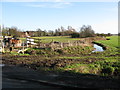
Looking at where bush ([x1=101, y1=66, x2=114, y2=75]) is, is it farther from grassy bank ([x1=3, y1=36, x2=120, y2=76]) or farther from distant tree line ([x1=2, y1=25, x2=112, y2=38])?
distant tree line ([x1=2, y1=25, x2=112, y2=38])

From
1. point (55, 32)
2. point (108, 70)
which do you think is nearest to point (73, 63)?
point (108, 70)

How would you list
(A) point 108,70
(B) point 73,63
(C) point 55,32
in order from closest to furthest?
(A) point 108,70 < (B) point 73,63 < (C) point 55,32

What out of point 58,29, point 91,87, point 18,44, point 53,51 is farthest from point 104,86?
point 58,29

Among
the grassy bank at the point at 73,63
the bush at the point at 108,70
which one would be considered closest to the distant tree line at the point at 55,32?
the grassy bank at the point at 73,63

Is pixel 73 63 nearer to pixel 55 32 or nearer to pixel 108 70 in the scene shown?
pixel 108 70

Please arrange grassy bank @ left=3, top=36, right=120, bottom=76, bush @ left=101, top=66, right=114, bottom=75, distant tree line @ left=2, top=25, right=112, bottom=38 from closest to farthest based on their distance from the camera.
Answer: bush @ left=101, top=66, right=114, bottom=75
grassy bank @ left=3, top=36, right=120, bottom=76
distant tree line @ left=2, top=25, right=112, bottom=38

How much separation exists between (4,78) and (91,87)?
5274 mm

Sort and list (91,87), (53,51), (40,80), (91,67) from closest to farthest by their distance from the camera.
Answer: (91,87)
(40,80)
(91,67)
(53,51)

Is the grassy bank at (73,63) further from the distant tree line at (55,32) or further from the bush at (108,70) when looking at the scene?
the distant tree line at (55,32)

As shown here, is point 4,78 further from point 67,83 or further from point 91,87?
point 91,87

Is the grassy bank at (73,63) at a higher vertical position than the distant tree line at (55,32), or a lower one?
lower

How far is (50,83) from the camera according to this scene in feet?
29.0

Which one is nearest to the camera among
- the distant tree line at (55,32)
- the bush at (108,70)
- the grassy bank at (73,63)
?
the bush at (108,70)

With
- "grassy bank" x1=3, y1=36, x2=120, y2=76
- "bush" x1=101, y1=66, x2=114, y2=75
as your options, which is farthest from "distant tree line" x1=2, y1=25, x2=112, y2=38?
"bush" x1=101, y1=66, x2=114, y2=75
